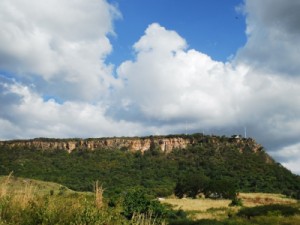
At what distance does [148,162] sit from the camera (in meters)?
141

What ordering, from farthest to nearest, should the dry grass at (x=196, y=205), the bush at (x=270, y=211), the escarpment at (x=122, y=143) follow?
1. the escarpment at (x=122, y=143)
2. the dry grass at (x=196, y=205)
3. the bush at (x=270, y=211)

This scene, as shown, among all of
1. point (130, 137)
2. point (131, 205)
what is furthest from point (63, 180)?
point (131, 205)

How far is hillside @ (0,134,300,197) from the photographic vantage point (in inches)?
4336

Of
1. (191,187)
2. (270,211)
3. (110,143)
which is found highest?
(110,143)

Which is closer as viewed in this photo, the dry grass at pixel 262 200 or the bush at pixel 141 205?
the bush at pixel 141 205

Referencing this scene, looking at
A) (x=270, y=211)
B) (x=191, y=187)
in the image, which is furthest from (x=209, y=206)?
(x=191, y=187)

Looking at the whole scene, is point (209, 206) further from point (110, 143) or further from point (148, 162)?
point (110, 143)

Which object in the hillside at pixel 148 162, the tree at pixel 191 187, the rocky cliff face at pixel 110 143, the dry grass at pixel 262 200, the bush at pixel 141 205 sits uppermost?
the rocky cliff face at pixel 110 143

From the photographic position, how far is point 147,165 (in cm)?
13725

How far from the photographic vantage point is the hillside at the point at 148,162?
361 ft

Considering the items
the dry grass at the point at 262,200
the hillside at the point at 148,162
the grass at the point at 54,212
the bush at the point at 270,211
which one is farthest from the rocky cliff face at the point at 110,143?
the grass at the point at 54,212

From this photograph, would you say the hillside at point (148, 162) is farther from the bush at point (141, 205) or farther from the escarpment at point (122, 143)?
the bush at point (141, 205)

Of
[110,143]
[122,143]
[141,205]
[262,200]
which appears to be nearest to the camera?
[141,205]

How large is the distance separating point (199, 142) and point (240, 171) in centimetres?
3734
